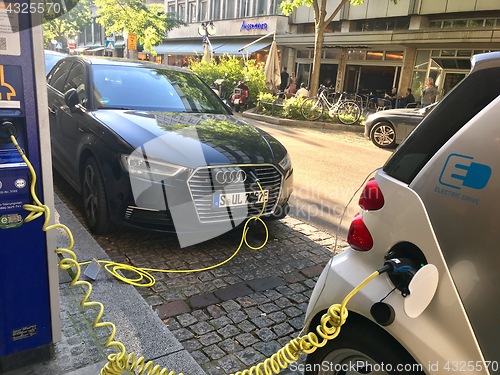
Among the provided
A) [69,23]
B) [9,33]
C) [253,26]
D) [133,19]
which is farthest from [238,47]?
[9,33]

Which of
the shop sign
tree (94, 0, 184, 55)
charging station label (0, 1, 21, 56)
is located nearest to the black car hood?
charging station label (0, 1, 21, 56)

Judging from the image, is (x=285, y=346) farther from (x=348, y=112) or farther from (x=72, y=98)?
(x=348, y=112)

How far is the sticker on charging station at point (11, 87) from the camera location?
1.91m

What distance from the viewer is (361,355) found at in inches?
71.6

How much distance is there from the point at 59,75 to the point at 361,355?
5578mm

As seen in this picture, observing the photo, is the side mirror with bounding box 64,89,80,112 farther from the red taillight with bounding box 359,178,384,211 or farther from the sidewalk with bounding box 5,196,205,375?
the red taillight with bounding box 359,178,384,211

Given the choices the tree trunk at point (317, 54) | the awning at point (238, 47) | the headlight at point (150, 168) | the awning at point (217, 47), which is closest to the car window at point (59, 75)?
the headlight at point (150, 168)

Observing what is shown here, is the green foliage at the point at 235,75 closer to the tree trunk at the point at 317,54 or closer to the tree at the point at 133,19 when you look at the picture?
the tree trunk at the point at 317,54

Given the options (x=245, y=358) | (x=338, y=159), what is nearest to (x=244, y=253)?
(x=245, y=358)

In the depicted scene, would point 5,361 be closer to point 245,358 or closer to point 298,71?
point 245,358

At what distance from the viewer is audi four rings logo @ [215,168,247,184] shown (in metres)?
3.85

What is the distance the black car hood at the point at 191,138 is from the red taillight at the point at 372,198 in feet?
6.60

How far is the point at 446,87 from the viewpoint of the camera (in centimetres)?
2039

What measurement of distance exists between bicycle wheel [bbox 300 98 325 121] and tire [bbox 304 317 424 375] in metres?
Result: 13.4
